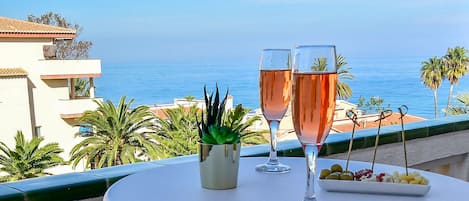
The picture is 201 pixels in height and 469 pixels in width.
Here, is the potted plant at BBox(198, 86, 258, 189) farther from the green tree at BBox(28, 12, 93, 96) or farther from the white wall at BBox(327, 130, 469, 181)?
the green tree at BBox(28, 12, 93, 96)

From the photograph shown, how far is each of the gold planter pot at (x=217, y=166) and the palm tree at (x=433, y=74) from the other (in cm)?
2155

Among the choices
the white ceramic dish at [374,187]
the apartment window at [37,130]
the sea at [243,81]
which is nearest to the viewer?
the white ceramic dish at [374,187]

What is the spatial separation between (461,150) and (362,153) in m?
0.55

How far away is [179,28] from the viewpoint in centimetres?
2716

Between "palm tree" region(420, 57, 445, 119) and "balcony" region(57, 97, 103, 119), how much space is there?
46.6 ft

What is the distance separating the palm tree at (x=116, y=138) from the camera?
1001 cm

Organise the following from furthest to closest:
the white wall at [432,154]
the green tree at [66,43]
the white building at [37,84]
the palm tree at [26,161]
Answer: the green tree at [66,43] < the white building at [37,84] < the palm tree at [26,161] < the white wall at [432,154]

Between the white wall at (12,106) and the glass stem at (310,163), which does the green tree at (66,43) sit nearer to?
the white wall at (12,106)

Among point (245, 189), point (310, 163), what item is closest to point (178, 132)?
point (245, 189)

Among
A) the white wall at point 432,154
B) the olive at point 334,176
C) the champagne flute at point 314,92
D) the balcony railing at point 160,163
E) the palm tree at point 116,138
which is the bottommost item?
the palm tree at point 116,138

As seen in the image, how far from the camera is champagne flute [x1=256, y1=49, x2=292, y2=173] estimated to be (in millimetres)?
954

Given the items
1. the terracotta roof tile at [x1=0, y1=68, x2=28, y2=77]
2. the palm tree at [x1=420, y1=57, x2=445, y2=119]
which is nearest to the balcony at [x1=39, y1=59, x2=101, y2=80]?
the terracotta roof tile at [x1=0, y1=68, x2=28, y2=77]

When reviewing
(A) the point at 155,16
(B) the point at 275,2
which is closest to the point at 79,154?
(B) the point at 275,2

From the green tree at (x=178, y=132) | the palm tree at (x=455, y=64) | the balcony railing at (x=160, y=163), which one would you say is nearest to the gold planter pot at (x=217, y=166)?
the balcony railing at (x=160, y=163)
